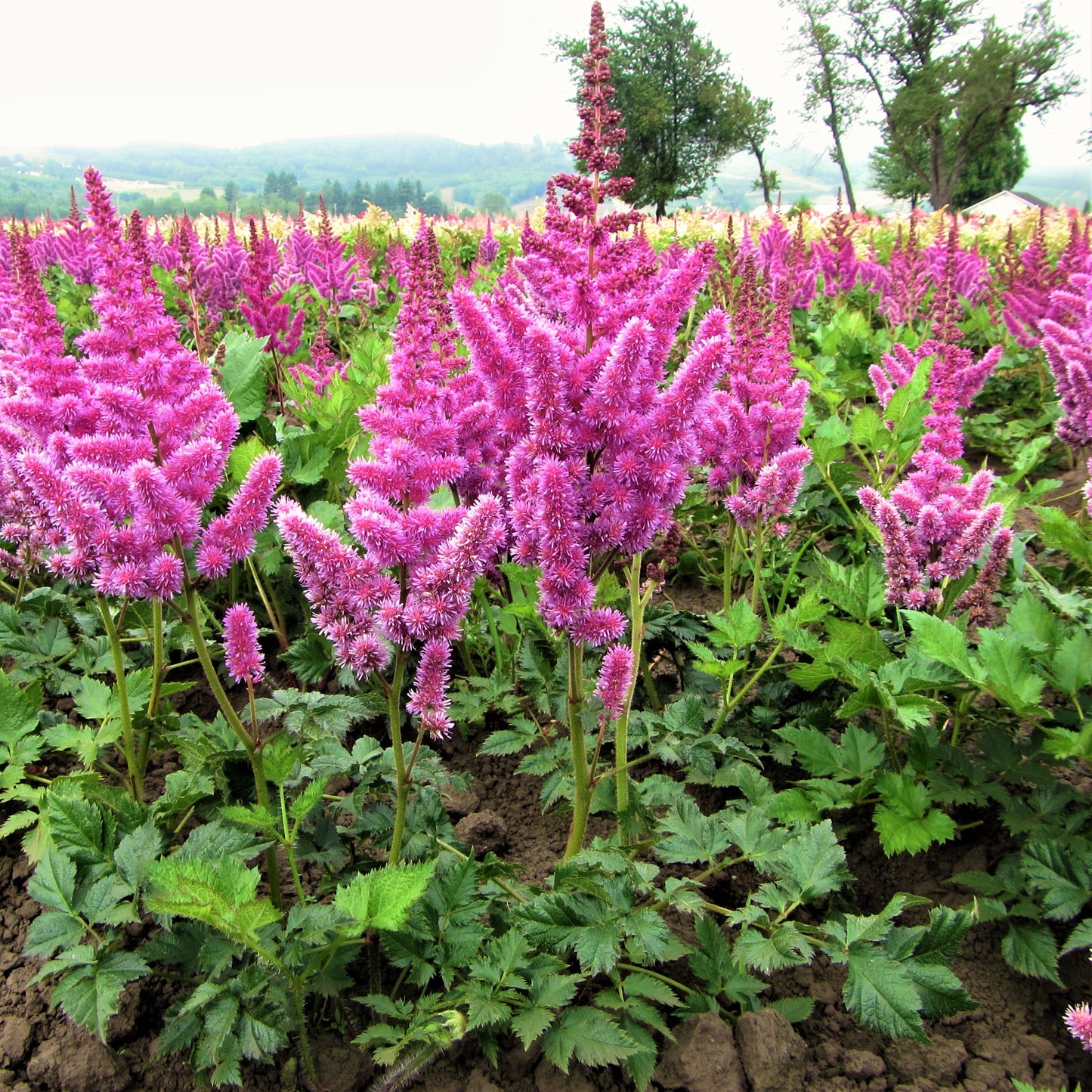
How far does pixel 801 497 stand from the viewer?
3.49m

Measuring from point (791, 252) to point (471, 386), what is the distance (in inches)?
192

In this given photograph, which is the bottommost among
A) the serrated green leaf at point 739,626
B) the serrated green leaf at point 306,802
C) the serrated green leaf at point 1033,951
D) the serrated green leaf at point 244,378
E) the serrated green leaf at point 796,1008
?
the serrated green leaf at point 796,1008

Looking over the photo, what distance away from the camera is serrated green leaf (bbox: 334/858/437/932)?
1.51m

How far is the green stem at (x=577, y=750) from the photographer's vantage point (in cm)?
187

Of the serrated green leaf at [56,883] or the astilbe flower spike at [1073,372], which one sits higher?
the astilbe flower spike at [1073,372]

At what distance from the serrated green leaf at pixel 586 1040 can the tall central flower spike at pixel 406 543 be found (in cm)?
63

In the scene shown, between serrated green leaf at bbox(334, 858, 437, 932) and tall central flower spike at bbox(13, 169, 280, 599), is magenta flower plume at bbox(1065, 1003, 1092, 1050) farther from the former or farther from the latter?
tall central flower spike at bbox(13, 169, 280, 599)

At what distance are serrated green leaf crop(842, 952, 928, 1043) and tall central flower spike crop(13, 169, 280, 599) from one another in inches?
59.6

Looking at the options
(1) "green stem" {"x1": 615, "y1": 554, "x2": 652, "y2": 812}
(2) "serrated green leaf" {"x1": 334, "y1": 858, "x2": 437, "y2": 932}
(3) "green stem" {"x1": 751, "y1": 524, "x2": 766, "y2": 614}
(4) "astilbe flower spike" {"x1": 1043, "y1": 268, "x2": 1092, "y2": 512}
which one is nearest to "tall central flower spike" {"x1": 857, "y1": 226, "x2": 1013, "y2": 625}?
(3) "green stem" {"x1": 751, "y1": 524, "x2": 766, "y2": 614}

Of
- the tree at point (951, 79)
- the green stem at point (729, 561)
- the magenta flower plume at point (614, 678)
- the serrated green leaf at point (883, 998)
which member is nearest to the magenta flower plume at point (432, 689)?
the magenta flower plume at point (614, 678)

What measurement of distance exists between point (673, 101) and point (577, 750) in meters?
65.2

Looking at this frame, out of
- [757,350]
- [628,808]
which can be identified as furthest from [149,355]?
[757,350]

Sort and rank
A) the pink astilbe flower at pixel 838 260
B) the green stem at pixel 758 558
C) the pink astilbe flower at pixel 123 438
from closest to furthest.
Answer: the pink astilbe flower at pixel 123 438, the green stem at pixel 758 558, the pink astilbe flower at pixel 838 260

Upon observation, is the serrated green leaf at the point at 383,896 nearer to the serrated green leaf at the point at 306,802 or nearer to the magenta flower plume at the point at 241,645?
the serrated green leaf at the point at 306,802
